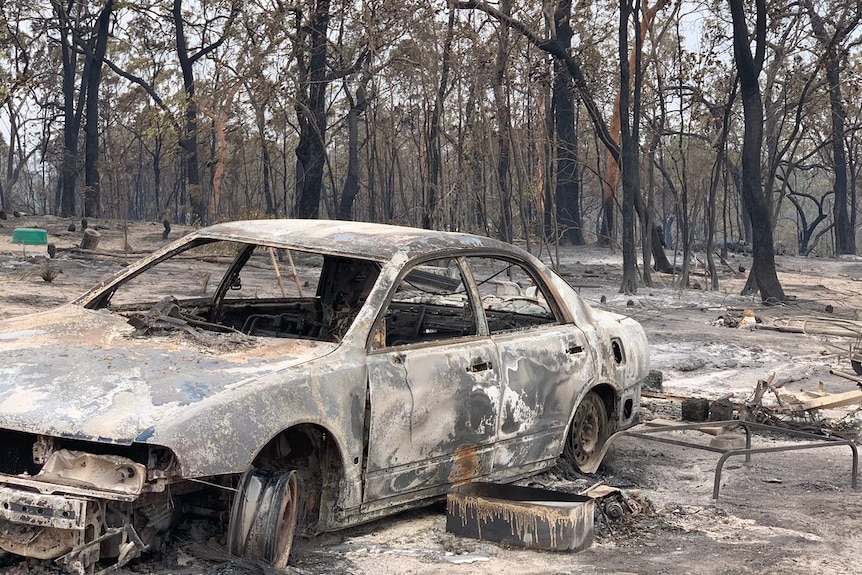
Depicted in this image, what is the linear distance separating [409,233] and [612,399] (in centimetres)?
184

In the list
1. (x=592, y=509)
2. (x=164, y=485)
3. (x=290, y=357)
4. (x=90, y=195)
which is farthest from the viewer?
(x=90, y=195)

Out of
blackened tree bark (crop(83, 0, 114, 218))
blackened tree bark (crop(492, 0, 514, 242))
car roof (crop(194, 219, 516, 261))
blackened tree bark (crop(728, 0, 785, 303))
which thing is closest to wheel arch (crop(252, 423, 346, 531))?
car roof (crop(194, 219, 516, 261))

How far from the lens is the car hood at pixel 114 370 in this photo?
12.9ft

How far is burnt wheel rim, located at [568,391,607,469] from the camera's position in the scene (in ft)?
21.0

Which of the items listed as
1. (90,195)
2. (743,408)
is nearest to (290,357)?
(743,408)

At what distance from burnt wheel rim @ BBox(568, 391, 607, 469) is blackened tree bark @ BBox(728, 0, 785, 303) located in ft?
43.6

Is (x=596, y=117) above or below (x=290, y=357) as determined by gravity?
above

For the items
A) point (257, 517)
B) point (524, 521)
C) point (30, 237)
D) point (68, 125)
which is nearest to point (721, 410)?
point (524, 521)

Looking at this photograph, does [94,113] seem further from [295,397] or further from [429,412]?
[295,397]

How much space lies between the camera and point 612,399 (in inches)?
265

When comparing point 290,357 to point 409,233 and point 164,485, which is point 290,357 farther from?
point 409,233

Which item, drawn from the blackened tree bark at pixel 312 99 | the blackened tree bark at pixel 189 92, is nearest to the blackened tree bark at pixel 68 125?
the blackened tree bark at pixel 189 92

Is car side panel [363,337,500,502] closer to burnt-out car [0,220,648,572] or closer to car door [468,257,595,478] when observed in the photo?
burnt-out car [0,220,648,572]

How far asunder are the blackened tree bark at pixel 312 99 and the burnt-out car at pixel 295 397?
16.5 meters
